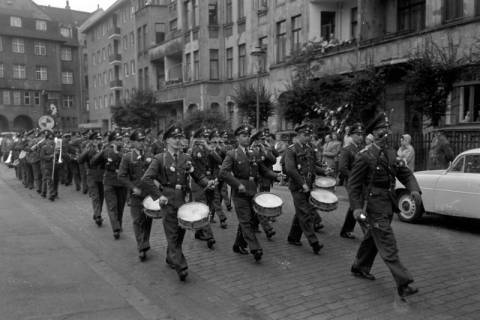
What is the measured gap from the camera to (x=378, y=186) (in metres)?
5.87

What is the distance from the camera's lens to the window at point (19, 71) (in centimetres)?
7075

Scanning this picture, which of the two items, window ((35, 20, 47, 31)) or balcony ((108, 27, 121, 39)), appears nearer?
balcony ((108, 27, 121, 39))

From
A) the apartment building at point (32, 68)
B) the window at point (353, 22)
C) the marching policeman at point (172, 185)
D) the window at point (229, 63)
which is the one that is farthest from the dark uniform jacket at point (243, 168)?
the apartment building at point (32, 68)

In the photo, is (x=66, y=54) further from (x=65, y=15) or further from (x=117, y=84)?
(x=117, y=84)

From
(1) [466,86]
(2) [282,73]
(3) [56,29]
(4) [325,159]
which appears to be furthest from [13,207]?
(3) [56,29]

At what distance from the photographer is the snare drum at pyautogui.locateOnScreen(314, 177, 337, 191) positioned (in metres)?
8.86

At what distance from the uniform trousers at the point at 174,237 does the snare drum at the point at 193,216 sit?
0.77 feet

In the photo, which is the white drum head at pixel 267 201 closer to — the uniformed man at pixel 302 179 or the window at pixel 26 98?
the uniformed man at pixel 302 179

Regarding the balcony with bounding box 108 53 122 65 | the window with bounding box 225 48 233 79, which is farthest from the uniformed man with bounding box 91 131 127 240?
the balcony with bounding box 108 53 122 65

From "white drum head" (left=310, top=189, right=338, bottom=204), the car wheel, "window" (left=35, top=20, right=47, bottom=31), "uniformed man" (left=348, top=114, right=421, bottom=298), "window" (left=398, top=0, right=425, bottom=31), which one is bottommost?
the car wheel

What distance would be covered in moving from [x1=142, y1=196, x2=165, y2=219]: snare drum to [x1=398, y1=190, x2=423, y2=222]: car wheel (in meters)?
5.29

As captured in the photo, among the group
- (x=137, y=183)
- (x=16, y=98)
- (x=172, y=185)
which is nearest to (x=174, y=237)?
(x=172, y=185)

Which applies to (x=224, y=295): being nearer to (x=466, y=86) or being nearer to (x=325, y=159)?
(x=325, y=159)

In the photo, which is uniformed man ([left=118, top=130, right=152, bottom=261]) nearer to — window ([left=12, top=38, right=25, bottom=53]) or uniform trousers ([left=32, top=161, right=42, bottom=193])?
uniform trousers ([left=32, top=161, right=42, bottom=193])
